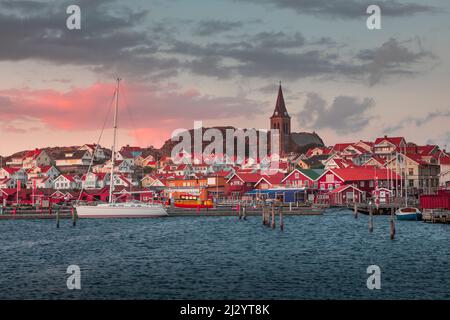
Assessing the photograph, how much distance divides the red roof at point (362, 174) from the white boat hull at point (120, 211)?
182 ft

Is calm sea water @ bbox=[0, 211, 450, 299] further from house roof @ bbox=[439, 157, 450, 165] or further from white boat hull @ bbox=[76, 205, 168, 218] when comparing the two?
house roof @ bbox=[439, 157, 450, 165]

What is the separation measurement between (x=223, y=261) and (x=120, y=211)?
171 ft

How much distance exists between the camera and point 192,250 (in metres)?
59.1

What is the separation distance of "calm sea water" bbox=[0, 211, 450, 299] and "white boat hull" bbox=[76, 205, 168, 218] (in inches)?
465

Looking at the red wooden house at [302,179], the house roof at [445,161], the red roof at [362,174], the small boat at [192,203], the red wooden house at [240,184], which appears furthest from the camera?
the house roof at [445,161]

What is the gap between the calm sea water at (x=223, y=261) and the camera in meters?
37.3

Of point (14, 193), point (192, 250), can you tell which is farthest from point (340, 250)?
point (14, 193)

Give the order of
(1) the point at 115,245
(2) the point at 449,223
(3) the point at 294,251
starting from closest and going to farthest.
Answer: (3) the point at 294,251
(1) the point at 115,245
(2) the point at 449,223

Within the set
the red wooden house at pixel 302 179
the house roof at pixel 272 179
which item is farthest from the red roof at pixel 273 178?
the red wooden house at pixel 302 179

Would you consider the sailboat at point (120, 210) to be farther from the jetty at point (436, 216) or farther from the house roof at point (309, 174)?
the house roof at point (309, 174)

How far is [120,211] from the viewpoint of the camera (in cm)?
10044

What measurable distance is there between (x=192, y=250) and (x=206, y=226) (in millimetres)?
28919
